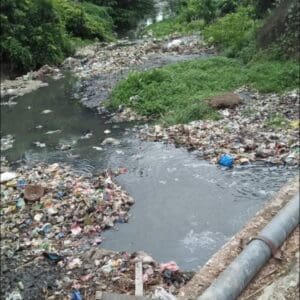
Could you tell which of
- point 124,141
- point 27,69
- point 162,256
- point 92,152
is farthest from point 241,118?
point 27,69

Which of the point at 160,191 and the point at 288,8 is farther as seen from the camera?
the point at 288,8

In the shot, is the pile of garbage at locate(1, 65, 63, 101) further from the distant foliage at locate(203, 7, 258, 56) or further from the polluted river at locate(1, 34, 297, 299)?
the distant foliage at locate(203, 7, 258, 56)

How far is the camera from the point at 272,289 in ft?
13.0

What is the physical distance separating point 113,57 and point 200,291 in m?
12.5

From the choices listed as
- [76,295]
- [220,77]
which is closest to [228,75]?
[220,77]

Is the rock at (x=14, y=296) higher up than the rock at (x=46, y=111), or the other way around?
the rock at (x=46, y=111)

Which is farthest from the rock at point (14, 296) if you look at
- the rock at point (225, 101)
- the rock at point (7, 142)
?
the rock at point (225, 101)

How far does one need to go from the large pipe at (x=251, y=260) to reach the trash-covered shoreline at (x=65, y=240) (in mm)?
578

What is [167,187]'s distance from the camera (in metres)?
6.78

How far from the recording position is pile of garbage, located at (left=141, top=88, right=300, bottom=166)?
277 inches

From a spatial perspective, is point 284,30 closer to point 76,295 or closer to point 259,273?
point 259,273

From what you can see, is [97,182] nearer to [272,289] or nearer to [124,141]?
[124,141]

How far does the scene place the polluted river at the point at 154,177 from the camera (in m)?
5.58

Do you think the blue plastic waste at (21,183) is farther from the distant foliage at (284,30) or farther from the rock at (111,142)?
the distant foliage at (284,30)
